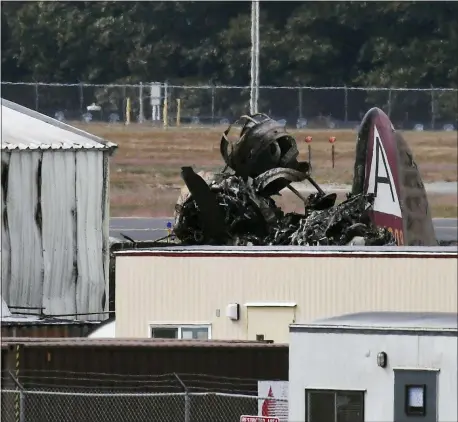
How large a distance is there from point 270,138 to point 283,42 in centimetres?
4299

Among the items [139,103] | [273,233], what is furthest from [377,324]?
[139,103]

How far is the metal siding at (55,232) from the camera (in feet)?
124

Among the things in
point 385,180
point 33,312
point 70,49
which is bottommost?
point 33,312

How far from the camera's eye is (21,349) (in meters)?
28.5

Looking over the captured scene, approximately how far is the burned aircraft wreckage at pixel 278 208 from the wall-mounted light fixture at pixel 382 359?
390 inches

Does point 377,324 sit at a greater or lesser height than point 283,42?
lesser

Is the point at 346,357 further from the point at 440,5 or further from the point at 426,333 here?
the point at 440,5

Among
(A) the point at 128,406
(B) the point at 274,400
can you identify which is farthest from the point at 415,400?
(A) the point at 128,406

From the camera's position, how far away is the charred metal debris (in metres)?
34.9

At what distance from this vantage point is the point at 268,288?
102 ft

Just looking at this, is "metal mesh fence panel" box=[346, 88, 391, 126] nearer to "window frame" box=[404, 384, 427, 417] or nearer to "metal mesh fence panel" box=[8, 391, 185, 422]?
"metal mesh fence panel" box=[8, 391, 185, 422]

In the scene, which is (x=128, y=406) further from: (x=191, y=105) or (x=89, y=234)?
(x=191, y=105)

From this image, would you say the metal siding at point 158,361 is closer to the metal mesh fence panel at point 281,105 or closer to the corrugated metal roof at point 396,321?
the corrugated metal roof at point 396,321

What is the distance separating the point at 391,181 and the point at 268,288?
665cm
